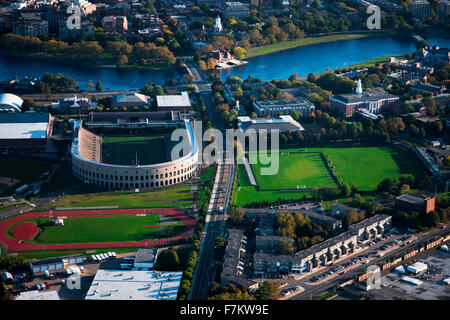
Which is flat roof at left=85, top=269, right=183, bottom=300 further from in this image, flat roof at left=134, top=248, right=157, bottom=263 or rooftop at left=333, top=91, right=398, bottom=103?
rooftop at left=333, top=91, right=398, bottom=103

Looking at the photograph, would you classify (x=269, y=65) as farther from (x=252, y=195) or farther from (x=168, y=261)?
(x=168, y=261)

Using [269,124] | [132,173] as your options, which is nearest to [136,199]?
[132,173]

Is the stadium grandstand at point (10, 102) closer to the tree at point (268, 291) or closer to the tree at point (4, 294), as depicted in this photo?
the tree at point (4, 294)

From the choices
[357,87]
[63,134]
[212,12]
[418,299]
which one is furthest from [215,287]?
[212,12]

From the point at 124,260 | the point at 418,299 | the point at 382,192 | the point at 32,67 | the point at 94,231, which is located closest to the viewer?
the point at 418,299

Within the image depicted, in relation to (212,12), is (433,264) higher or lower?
lower

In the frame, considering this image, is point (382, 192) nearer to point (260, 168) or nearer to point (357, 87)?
point (260, 168)

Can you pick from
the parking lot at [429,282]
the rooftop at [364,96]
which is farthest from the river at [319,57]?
the parking lot at [429,282]

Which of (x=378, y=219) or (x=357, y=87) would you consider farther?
(x=357, y=87)
